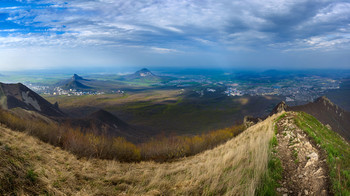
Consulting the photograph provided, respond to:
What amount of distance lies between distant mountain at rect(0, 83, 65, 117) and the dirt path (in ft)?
232

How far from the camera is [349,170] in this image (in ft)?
17.1

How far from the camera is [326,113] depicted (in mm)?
49125

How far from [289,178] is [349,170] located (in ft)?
5.71

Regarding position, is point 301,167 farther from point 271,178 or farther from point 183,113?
point 183,113

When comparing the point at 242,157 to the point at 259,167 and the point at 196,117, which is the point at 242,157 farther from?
the point at 196,117

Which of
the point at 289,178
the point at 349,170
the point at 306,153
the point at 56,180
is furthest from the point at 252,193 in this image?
the point at 56,180

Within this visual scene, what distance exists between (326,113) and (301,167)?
58988 millimetres

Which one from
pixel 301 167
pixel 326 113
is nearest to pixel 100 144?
pixel 301 167

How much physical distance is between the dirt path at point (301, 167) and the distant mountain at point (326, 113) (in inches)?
1722

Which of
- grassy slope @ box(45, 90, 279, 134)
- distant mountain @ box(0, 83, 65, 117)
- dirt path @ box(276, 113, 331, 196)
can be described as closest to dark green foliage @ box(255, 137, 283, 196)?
dirt path @ box(276, 113, 331, 196)

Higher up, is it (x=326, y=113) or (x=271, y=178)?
(x=271, y=178)

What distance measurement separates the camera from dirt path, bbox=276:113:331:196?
15.7ft

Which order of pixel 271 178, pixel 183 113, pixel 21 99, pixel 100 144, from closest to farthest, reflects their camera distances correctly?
1. pixel 271 178
2. pixel 100 144
3. pixel 21 99
4. pixel 183 113

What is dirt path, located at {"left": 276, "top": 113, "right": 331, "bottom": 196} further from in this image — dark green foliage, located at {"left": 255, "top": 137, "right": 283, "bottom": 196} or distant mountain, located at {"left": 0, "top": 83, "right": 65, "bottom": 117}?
distant mountain, located at {"left": 0, "top": 83, "right": 65, "bottom": 117}
